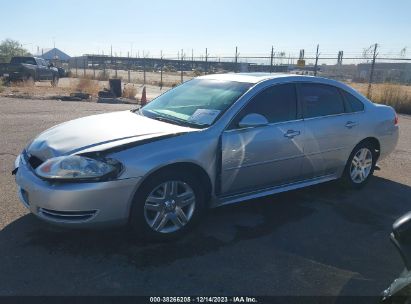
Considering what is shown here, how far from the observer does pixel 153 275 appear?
337cm

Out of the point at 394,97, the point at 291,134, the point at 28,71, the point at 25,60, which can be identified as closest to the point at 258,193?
the point at 291,134

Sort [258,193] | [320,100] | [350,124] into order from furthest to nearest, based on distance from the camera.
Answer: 1. [350,124]
2. [320,100]
3. [258,193]

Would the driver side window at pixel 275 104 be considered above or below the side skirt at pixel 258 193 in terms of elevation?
above

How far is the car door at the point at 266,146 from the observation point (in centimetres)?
432

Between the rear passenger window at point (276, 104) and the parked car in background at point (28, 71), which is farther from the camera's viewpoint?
the parked car in background at point (28, 71)

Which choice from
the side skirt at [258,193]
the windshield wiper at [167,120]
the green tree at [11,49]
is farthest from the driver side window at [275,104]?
the green tree at [11,49]

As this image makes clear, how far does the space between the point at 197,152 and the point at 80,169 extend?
1084 mm

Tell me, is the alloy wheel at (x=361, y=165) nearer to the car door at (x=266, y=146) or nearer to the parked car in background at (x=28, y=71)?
the car door at (x=266, y=146)

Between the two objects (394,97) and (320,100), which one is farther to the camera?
(394,97)

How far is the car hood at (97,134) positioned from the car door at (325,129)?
5.43 feet

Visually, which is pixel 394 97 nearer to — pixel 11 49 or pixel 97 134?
pixel 97 134

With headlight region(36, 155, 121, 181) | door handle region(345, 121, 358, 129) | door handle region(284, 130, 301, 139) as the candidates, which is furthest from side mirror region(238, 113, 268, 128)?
door handle region(345, 121, 358, 129)

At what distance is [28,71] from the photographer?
78.3 feet

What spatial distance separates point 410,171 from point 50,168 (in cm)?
587
